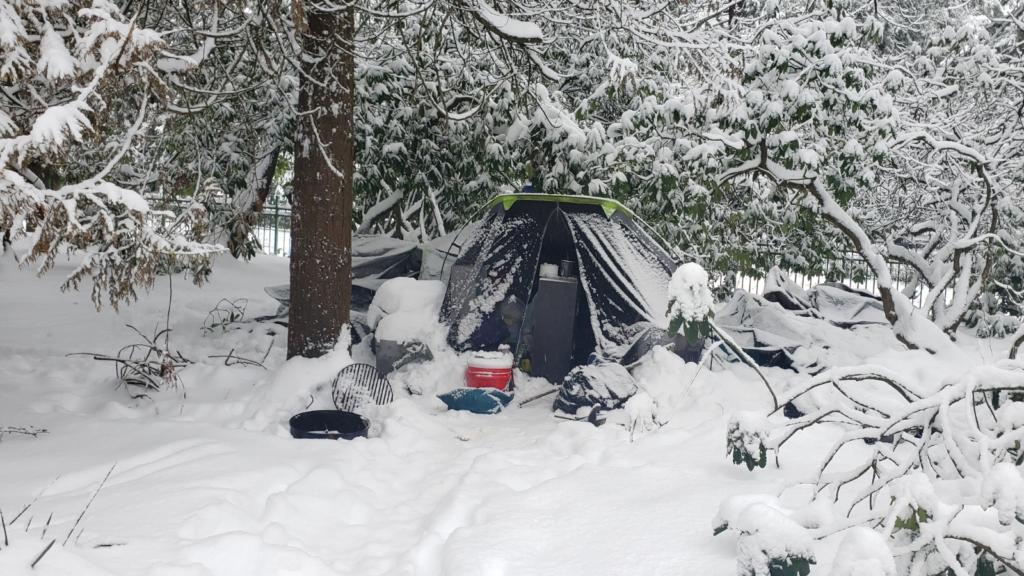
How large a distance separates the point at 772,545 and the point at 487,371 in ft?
12.2

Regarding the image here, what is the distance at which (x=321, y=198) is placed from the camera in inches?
200

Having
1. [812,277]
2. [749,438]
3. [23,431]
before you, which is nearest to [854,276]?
[812,277]

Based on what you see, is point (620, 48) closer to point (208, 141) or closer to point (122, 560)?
point (208, 141)

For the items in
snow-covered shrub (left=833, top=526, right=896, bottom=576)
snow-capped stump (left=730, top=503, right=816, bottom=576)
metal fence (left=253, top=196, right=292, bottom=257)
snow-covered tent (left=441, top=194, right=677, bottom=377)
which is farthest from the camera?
metal fence (left=253, top=196, right=292, bottom=257)


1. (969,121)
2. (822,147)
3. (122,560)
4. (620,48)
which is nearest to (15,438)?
(122,560)

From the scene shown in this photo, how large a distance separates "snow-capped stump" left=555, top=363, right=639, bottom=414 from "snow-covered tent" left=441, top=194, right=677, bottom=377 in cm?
54

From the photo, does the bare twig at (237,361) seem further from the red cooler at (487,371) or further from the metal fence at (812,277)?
the metal fence at (812,277)

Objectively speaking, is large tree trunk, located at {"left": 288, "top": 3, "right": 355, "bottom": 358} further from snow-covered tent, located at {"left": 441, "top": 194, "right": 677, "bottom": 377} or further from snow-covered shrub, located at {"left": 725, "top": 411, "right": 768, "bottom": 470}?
snow-covered shrub, located at {"left": 725, "top": 411, "right": 768, "bottom": 470}

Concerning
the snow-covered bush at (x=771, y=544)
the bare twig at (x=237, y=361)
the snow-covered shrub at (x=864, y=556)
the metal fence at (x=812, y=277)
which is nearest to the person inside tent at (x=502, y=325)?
the bare twig at (x=237, y=361)

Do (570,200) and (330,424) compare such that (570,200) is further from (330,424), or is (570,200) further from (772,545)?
(772,545)

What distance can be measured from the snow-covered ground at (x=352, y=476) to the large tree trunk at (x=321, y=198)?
0.30 metres

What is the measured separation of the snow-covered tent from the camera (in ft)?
18.9

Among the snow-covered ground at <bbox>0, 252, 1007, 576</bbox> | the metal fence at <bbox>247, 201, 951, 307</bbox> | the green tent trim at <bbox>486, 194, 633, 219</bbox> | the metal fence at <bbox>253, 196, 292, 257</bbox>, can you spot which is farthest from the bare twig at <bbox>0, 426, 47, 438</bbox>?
the metal fence at <bbox>253, 196, 292, 257</bbox>

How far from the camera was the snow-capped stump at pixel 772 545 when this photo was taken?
1783 millimetres
